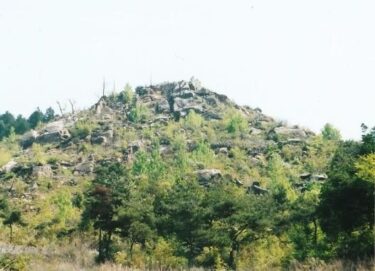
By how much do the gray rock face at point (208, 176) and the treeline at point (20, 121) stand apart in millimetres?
64364

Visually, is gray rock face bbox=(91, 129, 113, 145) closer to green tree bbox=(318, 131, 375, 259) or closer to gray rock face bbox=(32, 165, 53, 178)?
gray rock face bbox=(32, 165, 53, 178)

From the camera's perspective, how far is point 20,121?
400ft

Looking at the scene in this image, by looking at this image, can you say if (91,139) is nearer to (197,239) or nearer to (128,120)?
(128,120)

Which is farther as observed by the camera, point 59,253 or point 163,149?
point 163,149

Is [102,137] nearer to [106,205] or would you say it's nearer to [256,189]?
[256,189]

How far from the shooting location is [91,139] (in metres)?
88.9

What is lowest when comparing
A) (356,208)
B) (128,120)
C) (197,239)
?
(197,239)

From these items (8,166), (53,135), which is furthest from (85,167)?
(53,135)

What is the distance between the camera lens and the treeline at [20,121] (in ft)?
382

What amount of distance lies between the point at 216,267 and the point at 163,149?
5084 cm

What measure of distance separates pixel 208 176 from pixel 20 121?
72.8 meters

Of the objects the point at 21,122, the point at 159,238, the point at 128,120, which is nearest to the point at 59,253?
the point at 159,238

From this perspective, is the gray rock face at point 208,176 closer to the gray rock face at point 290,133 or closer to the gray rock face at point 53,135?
the gray rock face at point 290,133

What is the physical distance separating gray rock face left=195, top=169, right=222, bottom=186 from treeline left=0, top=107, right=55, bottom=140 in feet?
211
